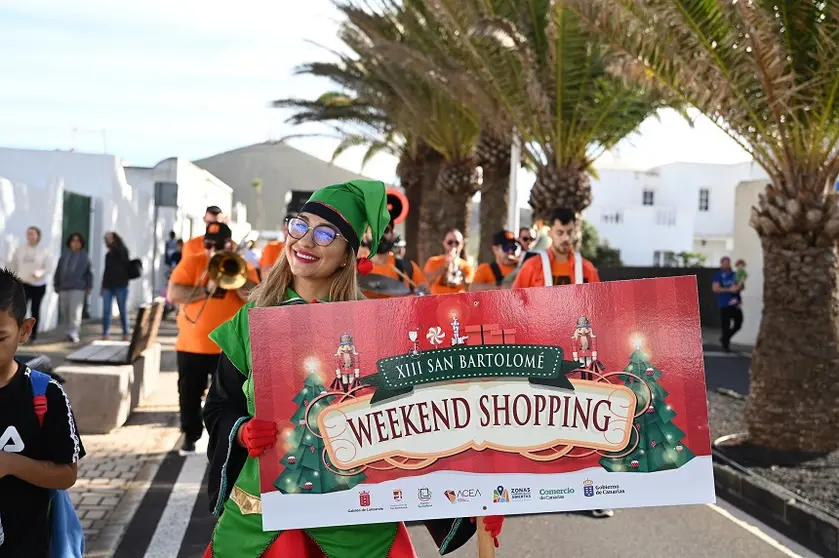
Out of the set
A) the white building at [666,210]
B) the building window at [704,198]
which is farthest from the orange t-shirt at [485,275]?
the building window at [704,198]

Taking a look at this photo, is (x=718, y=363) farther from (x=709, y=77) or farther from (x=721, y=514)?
(x=721, y=514)

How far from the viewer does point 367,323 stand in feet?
7.73

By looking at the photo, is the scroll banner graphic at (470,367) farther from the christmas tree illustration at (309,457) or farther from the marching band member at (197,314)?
the marching band member at (197,314)

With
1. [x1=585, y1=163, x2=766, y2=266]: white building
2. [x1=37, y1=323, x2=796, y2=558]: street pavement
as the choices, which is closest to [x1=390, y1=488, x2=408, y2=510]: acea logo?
[x1=37, y1=323, x2=796, y2=558]: street pavement

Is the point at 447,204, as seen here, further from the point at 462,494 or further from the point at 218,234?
the point at 462,494

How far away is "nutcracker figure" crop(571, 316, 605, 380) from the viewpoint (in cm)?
237

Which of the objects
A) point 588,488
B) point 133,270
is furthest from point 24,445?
point 133,270

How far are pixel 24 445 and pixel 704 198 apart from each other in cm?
6072

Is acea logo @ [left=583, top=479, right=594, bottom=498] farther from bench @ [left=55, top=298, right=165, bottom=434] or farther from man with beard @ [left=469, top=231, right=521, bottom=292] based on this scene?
bench @ [left=55, top=298, right=165, bottom=434]

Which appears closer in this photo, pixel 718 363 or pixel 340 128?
pixel 718 363

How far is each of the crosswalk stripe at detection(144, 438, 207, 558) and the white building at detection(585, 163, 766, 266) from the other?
5078 cm

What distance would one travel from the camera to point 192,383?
272 inches

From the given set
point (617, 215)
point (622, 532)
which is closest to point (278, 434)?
point (622, 532)

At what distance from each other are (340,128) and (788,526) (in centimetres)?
1885
